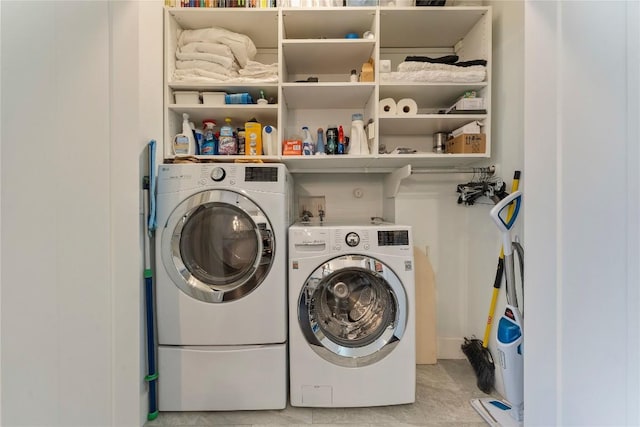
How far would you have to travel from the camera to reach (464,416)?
1458 millimetres

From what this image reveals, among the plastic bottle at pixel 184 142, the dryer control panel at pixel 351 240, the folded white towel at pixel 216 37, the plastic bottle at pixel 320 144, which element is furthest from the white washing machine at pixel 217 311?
the folded white towel at pixel 216 37

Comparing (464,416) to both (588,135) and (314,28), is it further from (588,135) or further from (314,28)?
(314,28)

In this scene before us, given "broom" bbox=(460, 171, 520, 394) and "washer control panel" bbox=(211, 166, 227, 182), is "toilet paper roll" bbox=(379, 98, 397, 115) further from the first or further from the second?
"washer control panel" bbox=(211, 166, 227, 182)

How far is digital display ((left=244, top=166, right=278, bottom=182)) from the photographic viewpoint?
148cm

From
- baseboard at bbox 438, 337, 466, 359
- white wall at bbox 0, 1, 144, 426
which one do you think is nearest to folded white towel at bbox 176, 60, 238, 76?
white wall at bbox 0, 1, 144, 426

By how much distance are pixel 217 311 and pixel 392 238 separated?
3.29ft

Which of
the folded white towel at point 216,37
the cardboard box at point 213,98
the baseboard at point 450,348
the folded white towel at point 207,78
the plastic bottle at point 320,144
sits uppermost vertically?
the folded white towel at point 216,37

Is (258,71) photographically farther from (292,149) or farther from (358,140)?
(358,140)

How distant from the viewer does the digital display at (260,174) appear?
4.85 ft

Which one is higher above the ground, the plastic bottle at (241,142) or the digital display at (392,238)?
the plastic bottle at (241,142)

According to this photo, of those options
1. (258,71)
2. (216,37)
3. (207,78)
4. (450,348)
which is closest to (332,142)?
(258,71)

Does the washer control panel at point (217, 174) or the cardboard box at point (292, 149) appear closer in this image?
the washer control panel at point (217, 174)

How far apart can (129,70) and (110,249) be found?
1.94 feet

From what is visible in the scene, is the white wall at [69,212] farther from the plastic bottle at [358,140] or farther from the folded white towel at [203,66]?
the plastic bottle at [358,140]
